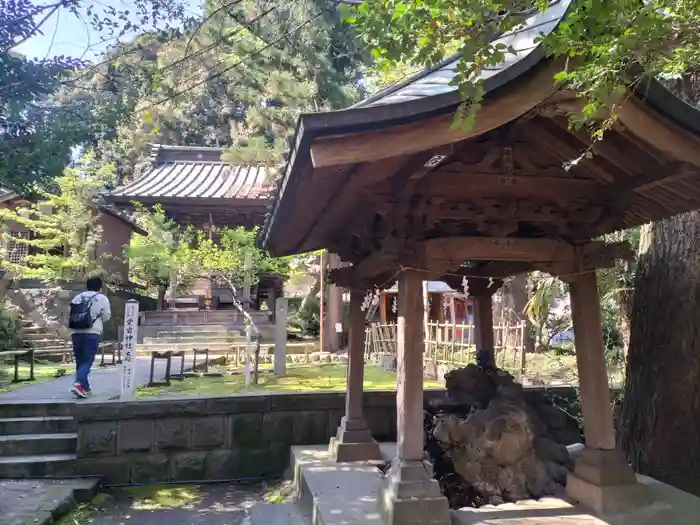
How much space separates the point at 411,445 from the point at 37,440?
4920mm

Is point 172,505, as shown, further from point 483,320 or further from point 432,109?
point 432,109

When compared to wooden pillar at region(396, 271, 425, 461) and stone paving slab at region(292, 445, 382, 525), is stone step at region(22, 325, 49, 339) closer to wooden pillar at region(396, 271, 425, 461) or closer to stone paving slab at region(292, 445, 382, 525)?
stone paving slab at region(292, 445, 382, 525)

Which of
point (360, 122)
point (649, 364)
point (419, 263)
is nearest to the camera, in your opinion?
point (360, 122)

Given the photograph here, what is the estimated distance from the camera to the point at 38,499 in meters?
5.16

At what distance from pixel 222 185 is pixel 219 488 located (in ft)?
45.2

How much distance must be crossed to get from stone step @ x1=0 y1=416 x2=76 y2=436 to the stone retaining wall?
0.75 metres

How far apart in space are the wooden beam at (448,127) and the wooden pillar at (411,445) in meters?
1.05

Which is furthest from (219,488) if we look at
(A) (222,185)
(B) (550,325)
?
(A) (222,185)

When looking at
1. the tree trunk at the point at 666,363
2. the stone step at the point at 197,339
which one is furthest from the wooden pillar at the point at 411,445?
the stone step at the point at 197,339

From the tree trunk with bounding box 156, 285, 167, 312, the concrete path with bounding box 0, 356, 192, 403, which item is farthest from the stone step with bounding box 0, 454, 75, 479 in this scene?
the tree trunk with bounding box 156, 285, 167, 312

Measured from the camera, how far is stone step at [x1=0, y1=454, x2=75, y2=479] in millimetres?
5918

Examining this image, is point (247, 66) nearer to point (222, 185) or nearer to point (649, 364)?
point (222, 185)

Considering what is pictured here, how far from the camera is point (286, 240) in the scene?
5.59 m

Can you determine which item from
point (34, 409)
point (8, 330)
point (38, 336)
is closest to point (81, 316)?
point (34, 409)
